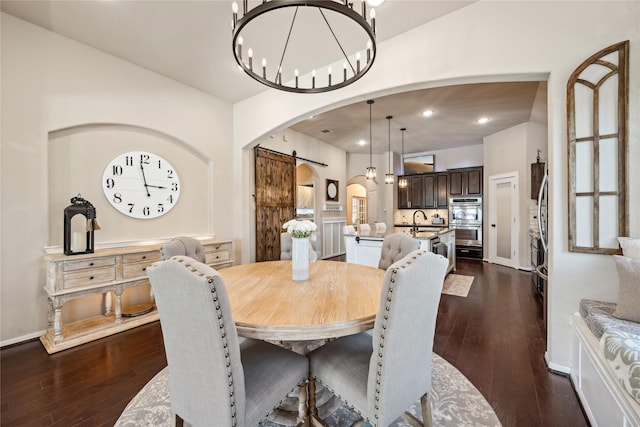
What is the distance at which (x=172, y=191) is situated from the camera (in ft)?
12.1

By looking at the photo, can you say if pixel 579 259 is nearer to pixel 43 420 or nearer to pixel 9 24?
pixel 43 420

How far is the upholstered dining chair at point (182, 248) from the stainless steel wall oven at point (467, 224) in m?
6.64

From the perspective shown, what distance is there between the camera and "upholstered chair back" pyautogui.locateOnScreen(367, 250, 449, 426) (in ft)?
3.47

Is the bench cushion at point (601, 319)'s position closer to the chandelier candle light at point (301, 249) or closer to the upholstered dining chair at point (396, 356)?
the upholstered dining chair at point (396, 356)

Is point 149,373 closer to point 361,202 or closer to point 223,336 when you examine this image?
point 223,336

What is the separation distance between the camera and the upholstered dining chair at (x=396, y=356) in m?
1.07

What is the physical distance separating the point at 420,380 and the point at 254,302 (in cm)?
91

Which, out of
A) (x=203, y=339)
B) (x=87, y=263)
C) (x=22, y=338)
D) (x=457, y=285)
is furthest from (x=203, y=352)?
(x=457, y=285)

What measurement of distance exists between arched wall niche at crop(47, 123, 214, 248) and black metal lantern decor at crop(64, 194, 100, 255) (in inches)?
9.5

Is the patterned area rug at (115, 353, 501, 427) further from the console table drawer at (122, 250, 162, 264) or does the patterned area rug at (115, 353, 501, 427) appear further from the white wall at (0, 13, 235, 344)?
the white wall at (0, 13, 235, 344)

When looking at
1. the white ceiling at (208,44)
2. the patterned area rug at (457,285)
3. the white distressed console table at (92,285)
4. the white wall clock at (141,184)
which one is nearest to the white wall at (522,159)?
the white ceiling at (208,44)

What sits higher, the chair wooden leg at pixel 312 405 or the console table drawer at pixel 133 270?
the console table drawer at pixel 133 270

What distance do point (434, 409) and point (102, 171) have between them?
12.8 feet

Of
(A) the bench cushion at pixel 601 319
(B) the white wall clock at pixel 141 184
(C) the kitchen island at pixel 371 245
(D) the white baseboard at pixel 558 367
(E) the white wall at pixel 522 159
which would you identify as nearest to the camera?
(A) the bench cushion at pixel 601 319
